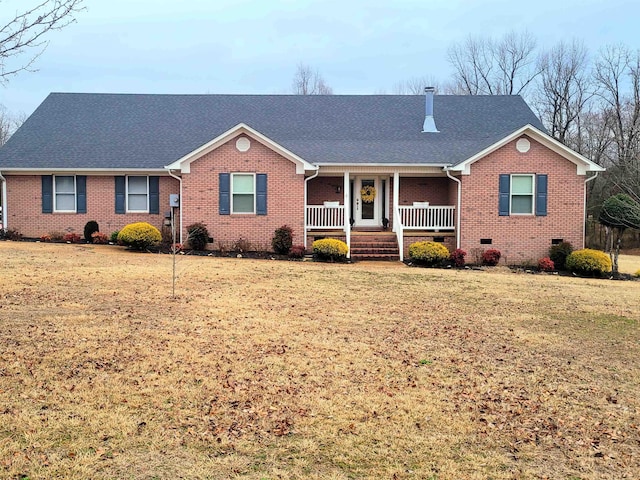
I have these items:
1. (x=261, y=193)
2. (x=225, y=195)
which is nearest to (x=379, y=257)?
(x=261, y=193)

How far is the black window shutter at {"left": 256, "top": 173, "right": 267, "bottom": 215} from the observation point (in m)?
20.2

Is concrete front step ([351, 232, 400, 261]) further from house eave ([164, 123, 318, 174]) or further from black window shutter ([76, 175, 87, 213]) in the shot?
black window shutter ([76, 175, 87, 213])

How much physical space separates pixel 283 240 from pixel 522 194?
8135 mm

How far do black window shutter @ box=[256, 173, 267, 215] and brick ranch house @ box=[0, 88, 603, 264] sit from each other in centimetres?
4

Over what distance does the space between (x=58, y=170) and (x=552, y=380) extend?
64.9 feet

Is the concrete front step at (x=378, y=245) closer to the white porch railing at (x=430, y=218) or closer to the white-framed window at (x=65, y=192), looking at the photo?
the white porch railing at (x=430, y=218)

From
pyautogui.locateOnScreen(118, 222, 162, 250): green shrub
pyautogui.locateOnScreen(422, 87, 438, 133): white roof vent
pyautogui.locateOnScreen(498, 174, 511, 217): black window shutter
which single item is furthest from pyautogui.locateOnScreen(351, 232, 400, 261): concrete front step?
pyautogui.locateOnScreen(118, 222, 162, 250): green shrub

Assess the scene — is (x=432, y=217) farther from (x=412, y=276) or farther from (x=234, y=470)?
(x=234, y=470)

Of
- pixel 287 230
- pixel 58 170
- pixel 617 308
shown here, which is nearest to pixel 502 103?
pixel 287 230

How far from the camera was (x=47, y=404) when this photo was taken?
19.0 ft

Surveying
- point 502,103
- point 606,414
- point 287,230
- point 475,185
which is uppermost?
point 502,103

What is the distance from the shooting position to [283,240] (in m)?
19.5

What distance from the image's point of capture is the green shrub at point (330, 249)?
737 inches

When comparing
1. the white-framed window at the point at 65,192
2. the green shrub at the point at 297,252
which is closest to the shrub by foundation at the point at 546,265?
the green shrub at the point at 297,252
